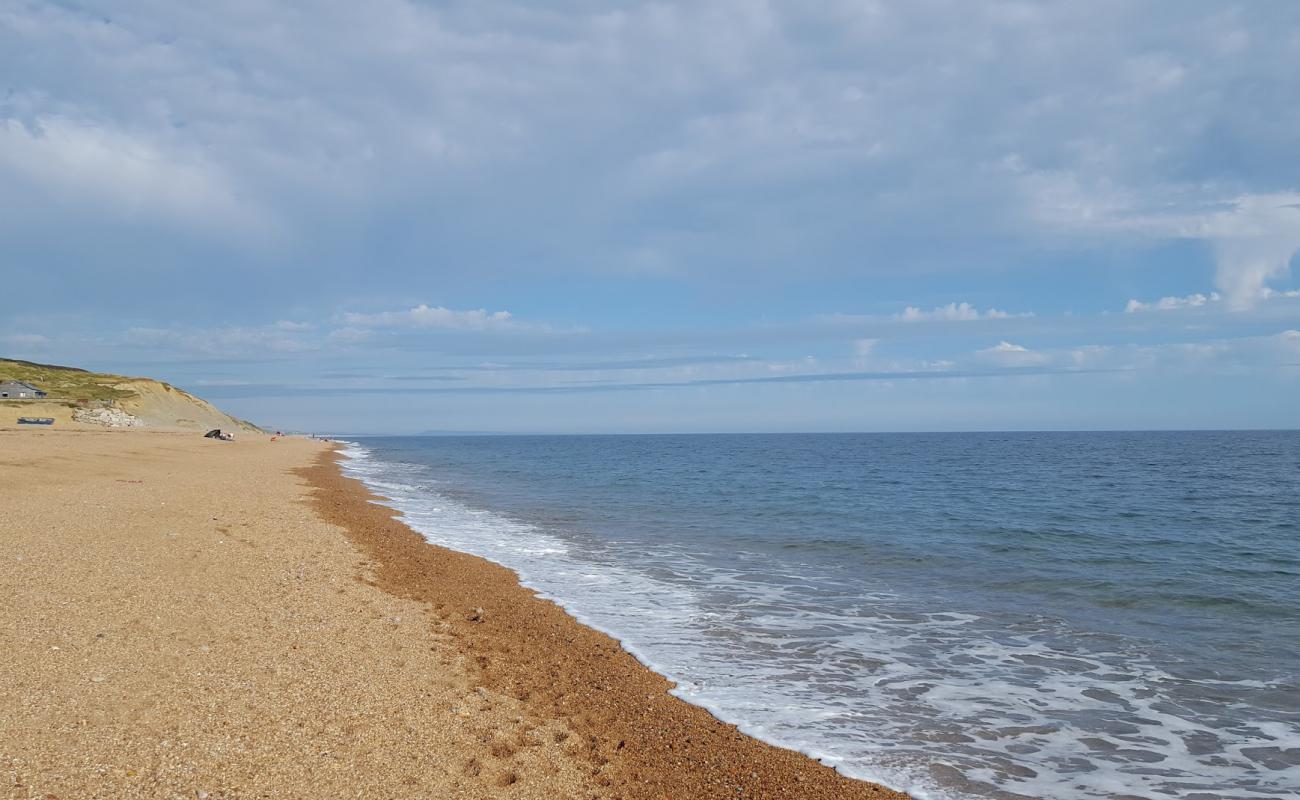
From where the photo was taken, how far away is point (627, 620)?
1143cm

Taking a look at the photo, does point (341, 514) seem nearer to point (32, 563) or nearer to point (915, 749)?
point (32, 563)

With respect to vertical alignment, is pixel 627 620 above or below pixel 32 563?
below

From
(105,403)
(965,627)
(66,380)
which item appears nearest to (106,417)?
(105,403)

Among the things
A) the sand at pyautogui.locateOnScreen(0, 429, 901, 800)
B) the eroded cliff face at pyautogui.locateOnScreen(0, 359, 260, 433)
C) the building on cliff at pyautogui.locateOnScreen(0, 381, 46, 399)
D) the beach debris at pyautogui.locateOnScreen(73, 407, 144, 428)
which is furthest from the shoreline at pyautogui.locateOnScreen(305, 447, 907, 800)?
the building on cliff at pyautogui.locateOnScreen(0, 381, 46, 399)

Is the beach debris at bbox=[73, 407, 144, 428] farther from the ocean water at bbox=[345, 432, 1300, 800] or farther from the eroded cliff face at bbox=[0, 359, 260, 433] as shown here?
the ocean water at bbox=[345, 432, 1300, 800]

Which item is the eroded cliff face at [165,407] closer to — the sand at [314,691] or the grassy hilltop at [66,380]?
the grassy hilltop at [66,380]

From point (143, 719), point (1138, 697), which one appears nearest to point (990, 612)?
point (1138, 697)

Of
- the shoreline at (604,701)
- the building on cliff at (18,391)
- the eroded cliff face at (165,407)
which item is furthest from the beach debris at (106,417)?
the shoreline at (604,701)

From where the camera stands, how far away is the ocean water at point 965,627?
699 cm

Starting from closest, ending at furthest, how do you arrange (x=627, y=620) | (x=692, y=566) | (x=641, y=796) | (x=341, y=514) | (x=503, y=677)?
1. (x=641, y=796)
2. (x=503, y=677)
3. (x=627, y=620)
4. (x=692, y=566)
5. (x=341, y=514)

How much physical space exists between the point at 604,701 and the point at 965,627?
6.72 meters

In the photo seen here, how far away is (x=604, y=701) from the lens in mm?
7668

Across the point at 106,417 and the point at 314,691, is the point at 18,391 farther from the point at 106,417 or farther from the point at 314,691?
the point at 314,691

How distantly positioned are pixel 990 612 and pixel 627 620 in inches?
249
